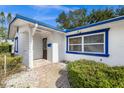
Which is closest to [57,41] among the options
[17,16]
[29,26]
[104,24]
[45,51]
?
[45,51]

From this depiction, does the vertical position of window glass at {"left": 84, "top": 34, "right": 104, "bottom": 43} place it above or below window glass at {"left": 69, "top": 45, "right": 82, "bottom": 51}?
above

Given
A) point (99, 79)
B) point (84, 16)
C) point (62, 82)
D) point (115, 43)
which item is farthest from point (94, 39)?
point (84, 16)

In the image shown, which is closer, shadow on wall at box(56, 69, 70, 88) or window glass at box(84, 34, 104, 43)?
shadow on wall at box(56, 69, 70, 88)

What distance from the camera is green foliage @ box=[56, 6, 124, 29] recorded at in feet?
79.3

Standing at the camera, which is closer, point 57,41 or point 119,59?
point 119,59

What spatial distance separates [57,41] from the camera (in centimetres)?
1184

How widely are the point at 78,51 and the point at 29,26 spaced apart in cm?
423

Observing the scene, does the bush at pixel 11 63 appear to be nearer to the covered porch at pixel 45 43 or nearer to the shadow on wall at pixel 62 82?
the covered porch at pixel 45 43

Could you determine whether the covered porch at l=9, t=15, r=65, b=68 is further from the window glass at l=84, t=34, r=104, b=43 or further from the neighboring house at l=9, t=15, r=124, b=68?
the window glass at l=84, t=34, r=104, b=43

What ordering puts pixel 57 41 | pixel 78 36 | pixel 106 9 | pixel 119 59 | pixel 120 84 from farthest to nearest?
pixel 106 9
pixel 57 41
pixel 78 36
pixel 119 59
pixel 120 84

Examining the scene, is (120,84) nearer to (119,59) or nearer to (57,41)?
(119,59)

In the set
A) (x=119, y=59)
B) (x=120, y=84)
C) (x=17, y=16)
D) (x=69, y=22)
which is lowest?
(x=120, y=84)

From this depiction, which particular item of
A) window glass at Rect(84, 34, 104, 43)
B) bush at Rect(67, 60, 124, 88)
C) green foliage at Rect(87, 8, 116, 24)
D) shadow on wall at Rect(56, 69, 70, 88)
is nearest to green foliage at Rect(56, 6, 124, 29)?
green foliage at Rect(87, 8, 116, 24)

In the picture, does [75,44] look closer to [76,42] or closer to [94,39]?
[76,42]
